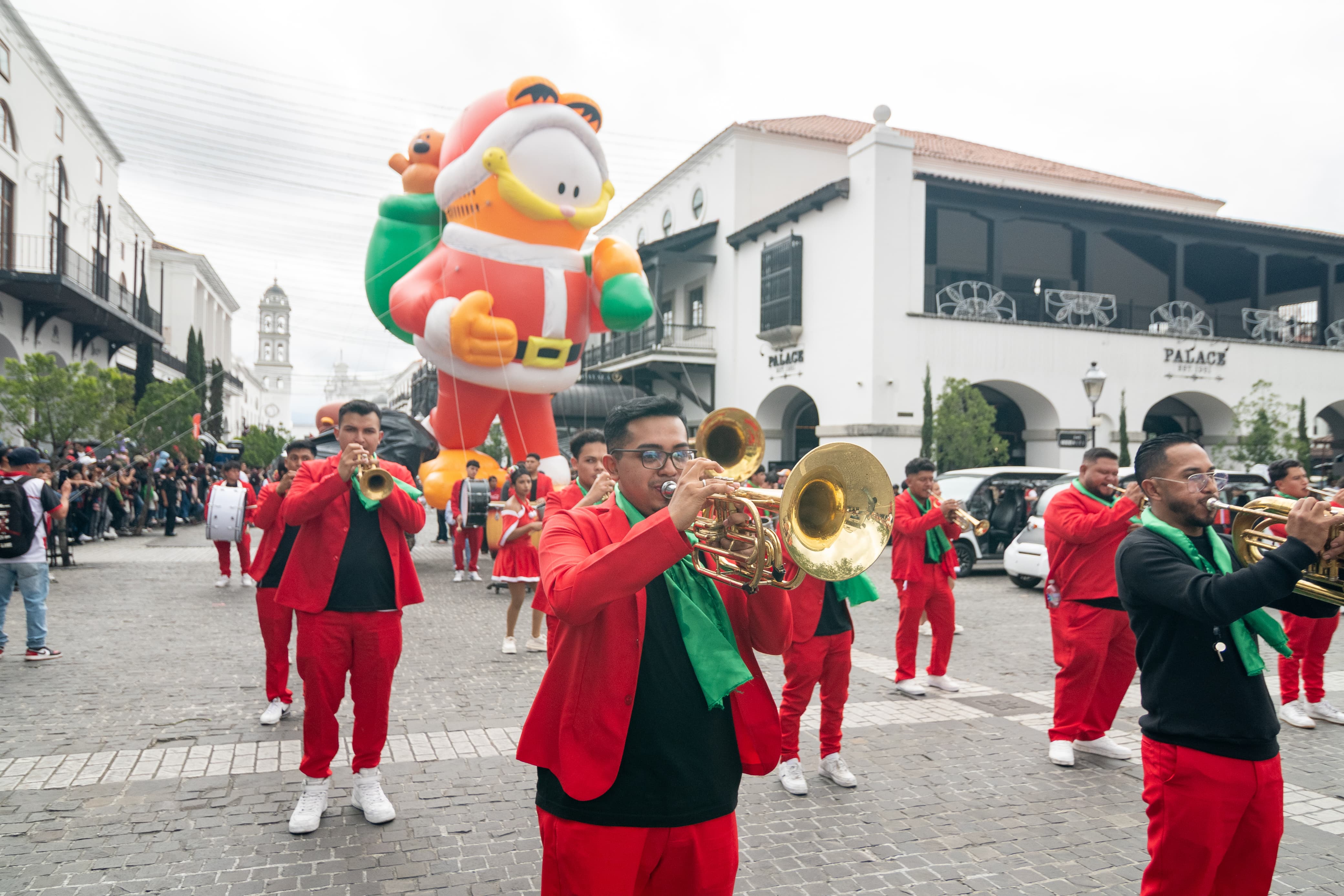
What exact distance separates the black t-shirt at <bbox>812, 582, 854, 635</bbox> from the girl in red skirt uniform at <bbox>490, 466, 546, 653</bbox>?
382cm

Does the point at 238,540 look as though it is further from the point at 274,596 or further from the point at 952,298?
the point at 952,298

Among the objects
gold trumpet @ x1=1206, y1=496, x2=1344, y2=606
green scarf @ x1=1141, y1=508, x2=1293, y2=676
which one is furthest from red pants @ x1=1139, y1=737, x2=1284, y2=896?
gold trumpet @ x1=1206, y1=496, x2=1344, y2=606

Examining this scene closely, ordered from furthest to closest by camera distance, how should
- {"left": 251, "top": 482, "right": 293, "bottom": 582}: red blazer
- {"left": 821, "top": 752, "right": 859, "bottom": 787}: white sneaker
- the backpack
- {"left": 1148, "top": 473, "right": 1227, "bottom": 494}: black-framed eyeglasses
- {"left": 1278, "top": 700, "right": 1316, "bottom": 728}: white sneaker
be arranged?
the backpack < {"left": 1278, "top": 700, "right": 1316, "bottom": 728}: white sneaker < {"left": 251, "top": 482, "right": 293, "bottom": 582}: red blazer < {"left": 821, "top": 752, "right": 859, "bottom": 787}: white sneaker < {"left": 1148, "top": 473, "right": 1227, "bottom": 494}: black-framed eyeglasses

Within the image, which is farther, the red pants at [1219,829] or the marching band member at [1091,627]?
the marching band member at [1091,627]

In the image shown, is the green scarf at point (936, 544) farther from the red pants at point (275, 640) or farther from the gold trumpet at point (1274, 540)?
the red pants at point (275, 640)

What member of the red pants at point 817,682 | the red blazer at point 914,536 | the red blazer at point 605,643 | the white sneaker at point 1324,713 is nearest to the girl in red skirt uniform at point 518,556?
the red blazer at point 914,536

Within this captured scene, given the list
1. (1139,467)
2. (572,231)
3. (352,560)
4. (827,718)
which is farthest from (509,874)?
(572,231)

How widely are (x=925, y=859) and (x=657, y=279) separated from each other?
24997mm

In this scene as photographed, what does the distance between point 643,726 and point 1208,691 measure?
1888 mm

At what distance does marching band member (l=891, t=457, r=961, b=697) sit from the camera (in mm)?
6734

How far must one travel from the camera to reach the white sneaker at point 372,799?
409 centimetres

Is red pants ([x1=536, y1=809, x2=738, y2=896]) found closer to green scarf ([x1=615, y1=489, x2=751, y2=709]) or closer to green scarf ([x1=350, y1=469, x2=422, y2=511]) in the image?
green scarf ([x1=615, y1=489, x2=751, y2=709])

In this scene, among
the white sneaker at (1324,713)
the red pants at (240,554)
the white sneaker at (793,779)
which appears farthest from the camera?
the red pants at (240,554)

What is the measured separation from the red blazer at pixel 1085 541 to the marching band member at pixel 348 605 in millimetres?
3779
